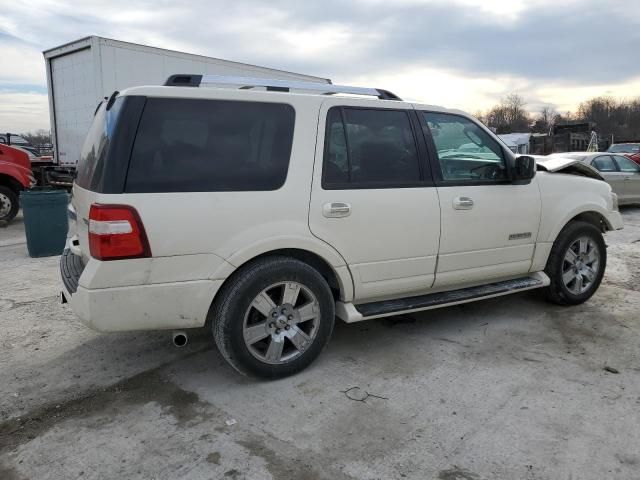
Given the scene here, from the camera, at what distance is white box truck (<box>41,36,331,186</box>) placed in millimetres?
11062

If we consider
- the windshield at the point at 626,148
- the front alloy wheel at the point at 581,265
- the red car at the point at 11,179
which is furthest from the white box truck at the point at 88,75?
the windshield at the point at 626,148

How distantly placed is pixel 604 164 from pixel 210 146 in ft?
40.2

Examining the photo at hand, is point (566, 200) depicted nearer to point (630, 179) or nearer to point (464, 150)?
point (464, 150)

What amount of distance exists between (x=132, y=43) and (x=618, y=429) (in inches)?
453

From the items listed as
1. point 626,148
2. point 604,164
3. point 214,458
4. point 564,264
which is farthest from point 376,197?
point 626,148

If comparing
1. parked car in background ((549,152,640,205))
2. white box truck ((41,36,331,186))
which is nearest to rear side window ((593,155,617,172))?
parked car in background ((549,152,640,205))

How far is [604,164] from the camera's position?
12609 millimetres

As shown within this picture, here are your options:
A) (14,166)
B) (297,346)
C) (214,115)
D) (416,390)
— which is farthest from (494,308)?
(14,166)

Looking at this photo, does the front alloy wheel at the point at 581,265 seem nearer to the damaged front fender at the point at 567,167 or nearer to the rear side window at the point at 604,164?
the damaged front fender at the point at 567,167

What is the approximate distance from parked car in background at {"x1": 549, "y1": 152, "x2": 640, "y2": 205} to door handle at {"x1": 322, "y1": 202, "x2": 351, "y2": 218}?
10.8 m

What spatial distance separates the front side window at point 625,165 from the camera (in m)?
12.8

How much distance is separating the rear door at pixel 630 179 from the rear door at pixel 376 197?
1105 cm

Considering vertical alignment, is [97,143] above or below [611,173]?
above

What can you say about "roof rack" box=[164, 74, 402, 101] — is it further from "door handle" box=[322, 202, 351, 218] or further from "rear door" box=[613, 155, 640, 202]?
"rear door" box=[613, 155, 640, 202]
